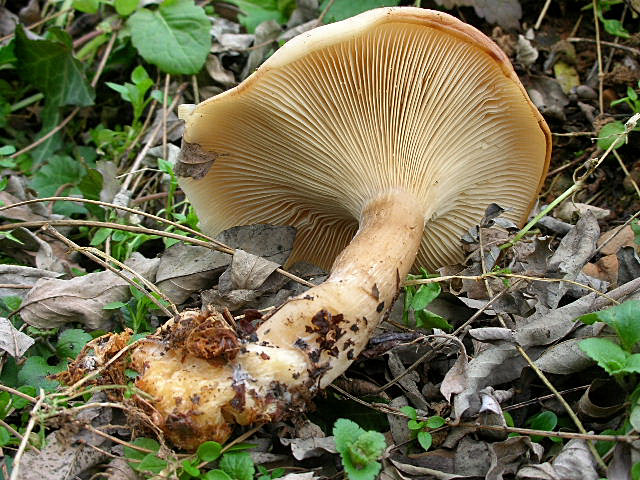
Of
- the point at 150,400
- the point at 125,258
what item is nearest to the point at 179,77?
the point at 125,258

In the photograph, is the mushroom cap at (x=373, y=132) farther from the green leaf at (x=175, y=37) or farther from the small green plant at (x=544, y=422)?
the green leaf at (x=175, y=37)

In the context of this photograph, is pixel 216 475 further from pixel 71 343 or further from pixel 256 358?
pixel 71 343

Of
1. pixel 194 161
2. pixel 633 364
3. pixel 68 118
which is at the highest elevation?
pixel 633 364

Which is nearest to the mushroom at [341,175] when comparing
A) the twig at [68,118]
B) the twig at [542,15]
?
the twig at [542,15]

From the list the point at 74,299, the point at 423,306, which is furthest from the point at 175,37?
the point at 423,306

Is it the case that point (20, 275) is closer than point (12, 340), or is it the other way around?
point (12, 340)

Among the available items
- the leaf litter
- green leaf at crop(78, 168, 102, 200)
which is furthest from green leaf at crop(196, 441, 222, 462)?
green leaf at crop(78, 168, 102, 200)

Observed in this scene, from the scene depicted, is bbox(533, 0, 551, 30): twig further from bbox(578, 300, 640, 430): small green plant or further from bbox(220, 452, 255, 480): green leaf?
bbox(220, 452, 255, 480): green leaf
